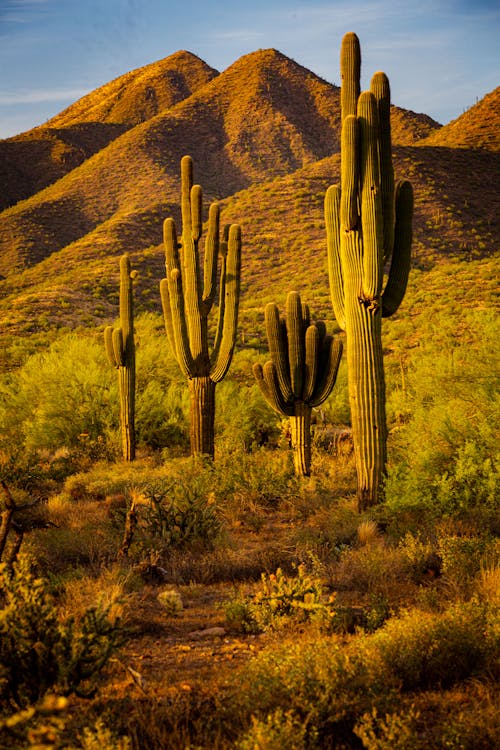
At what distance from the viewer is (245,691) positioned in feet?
14.6

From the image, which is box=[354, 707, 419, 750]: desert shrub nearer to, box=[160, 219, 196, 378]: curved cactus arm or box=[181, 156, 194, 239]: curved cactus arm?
box=[160, 219, 196, 378]: curved cactus arm

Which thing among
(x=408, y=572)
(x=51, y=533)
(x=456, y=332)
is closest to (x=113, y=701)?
(x=408, y=572)

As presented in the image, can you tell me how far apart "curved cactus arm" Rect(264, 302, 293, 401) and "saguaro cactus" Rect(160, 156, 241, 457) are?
3.58 feet

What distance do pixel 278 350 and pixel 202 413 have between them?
2.00 metres

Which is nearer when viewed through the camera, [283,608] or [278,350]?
[283,608]

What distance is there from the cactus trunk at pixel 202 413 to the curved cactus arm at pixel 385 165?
16.5 ft

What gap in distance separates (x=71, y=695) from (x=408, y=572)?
378 cm

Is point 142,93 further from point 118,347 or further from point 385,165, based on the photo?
point 385,165

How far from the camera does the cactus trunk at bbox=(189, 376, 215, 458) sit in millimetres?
13719

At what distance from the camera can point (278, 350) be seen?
1299 cm

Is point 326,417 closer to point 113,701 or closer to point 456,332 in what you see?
point 456,332

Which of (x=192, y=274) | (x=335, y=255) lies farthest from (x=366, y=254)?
(x=192, y=274)

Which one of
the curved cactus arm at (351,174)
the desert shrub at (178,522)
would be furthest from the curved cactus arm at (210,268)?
the desert shrub at (178,522)

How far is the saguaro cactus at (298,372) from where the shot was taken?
12.8 metres
